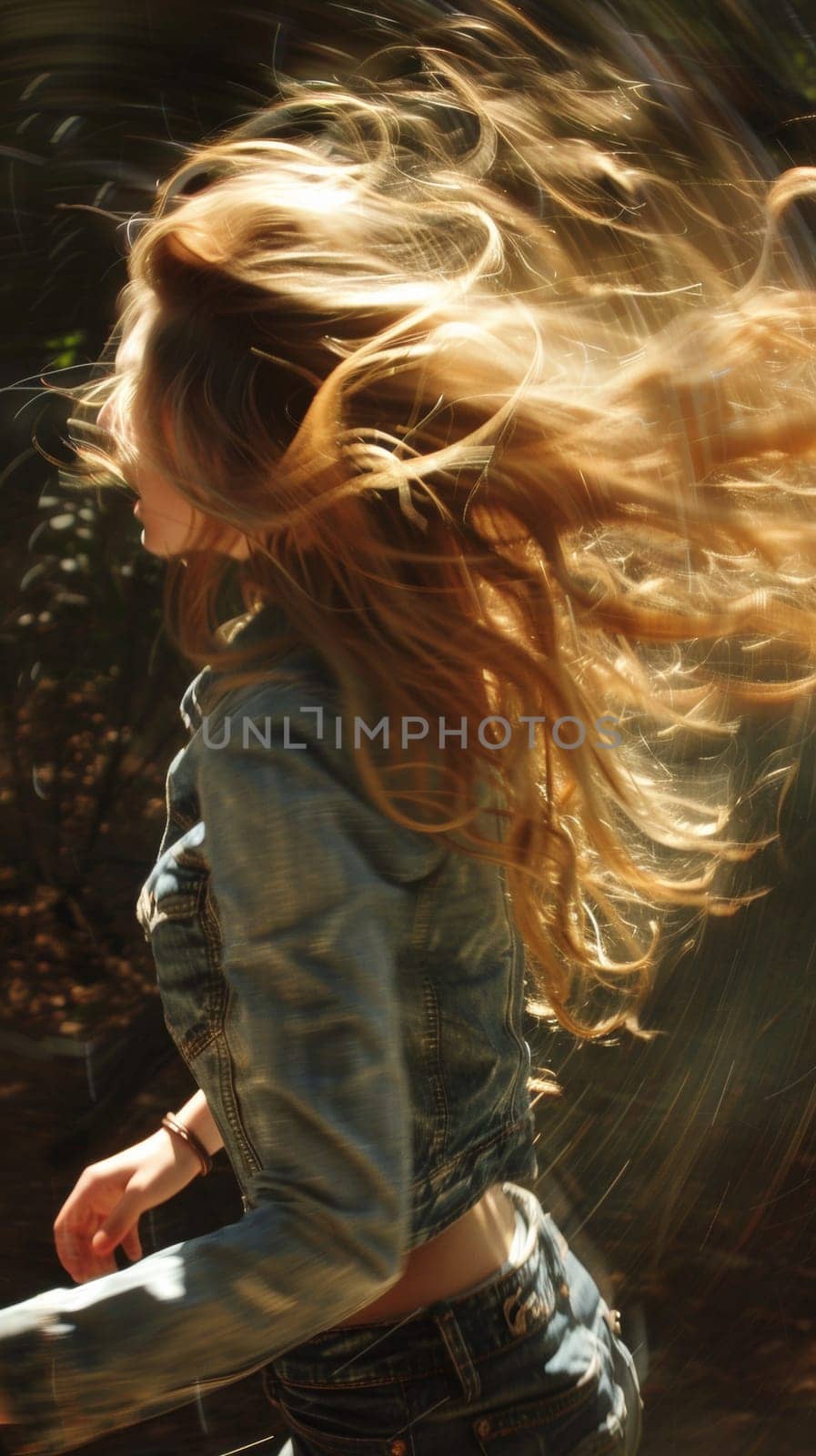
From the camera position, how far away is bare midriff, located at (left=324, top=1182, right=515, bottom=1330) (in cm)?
84

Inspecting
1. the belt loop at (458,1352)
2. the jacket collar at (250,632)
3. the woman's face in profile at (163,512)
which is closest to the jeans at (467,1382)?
the belt loop at (458,1352)

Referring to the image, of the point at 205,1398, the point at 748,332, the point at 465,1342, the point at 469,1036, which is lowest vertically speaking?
the point at 205,1398

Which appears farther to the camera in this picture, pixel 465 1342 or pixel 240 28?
pixel 240 28

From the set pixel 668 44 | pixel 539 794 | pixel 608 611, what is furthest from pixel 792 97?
pixel 539 794

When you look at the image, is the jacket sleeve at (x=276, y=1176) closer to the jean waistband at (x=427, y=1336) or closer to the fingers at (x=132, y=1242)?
the jean waistband at (x=427, y=1336)

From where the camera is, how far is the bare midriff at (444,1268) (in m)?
0.84

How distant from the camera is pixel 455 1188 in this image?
2.76 ft

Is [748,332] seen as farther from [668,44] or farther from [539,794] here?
[668,44]

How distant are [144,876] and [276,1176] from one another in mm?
2275

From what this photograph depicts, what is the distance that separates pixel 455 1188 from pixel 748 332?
2.30ft

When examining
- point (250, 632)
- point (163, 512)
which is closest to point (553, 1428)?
point (250, 632)

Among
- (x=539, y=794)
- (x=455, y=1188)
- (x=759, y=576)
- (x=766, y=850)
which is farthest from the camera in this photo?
(x=766, y=850)

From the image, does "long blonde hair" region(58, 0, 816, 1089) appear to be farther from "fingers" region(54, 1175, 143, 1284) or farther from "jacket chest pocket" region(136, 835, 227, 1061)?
"fingers" region(54, 1175, 143, 1284)

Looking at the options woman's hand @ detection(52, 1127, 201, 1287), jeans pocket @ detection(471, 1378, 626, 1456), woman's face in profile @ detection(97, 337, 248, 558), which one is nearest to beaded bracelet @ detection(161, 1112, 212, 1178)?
woman's hand @ detection(52, 1127, 201, 1287)
